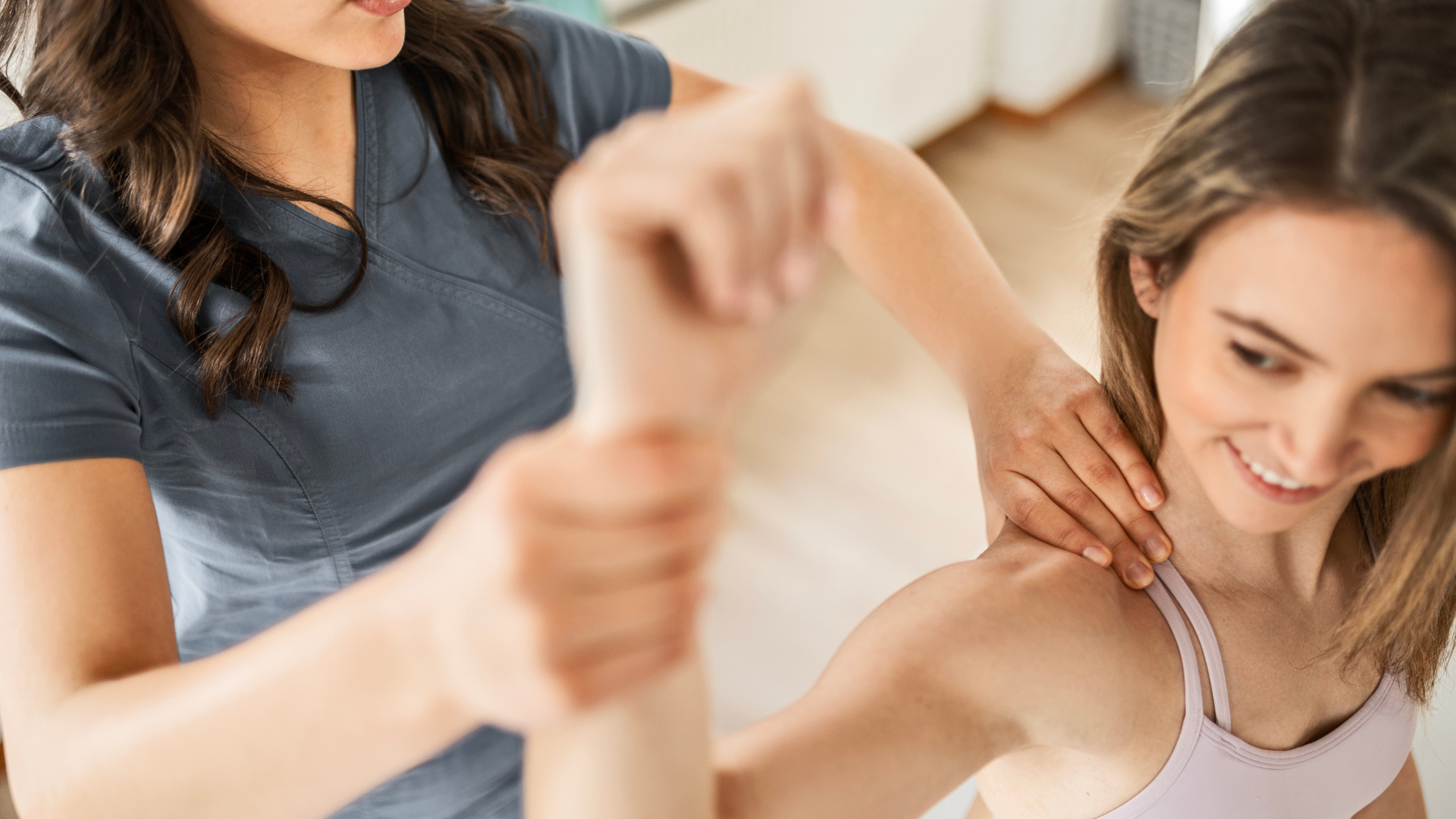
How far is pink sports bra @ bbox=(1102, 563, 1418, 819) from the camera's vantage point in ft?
2.90

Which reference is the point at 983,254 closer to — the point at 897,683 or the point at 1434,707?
the point at 897,683

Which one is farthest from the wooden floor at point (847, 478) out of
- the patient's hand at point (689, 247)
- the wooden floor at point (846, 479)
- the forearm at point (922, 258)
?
the patient's hand at point (689, 247)

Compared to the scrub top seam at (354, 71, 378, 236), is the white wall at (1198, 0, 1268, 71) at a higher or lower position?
lower

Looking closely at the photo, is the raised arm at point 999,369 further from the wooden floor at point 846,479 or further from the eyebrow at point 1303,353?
the wooden floor at point 846,479

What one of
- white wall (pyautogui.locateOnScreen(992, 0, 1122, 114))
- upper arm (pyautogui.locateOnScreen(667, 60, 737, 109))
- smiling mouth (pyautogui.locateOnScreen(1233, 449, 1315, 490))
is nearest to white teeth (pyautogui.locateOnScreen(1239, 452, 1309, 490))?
smiling mouth (pyautogui.locateOnScreen(1233, 449, 1315, 490))

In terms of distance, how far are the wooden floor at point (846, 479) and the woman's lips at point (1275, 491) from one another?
3.26 feet

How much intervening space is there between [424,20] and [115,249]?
15.4 inches

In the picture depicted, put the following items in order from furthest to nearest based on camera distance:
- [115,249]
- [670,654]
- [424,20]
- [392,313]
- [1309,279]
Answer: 1. [424,20]
2. [392,313]
3. [115,249]
4. [1309,279]
5. [670,654]

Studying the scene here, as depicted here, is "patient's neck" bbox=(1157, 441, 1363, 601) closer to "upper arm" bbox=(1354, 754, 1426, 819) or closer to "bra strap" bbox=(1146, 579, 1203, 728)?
"bra strap" bbox=(1146, 579, 1203, 728)

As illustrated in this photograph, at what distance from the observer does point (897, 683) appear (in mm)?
797

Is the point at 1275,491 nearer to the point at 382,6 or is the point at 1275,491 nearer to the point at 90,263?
the point at 382,6

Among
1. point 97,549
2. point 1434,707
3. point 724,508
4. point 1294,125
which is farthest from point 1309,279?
point 97,549

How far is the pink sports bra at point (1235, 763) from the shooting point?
89cm

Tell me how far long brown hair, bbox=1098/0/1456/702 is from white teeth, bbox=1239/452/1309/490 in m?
0.10
